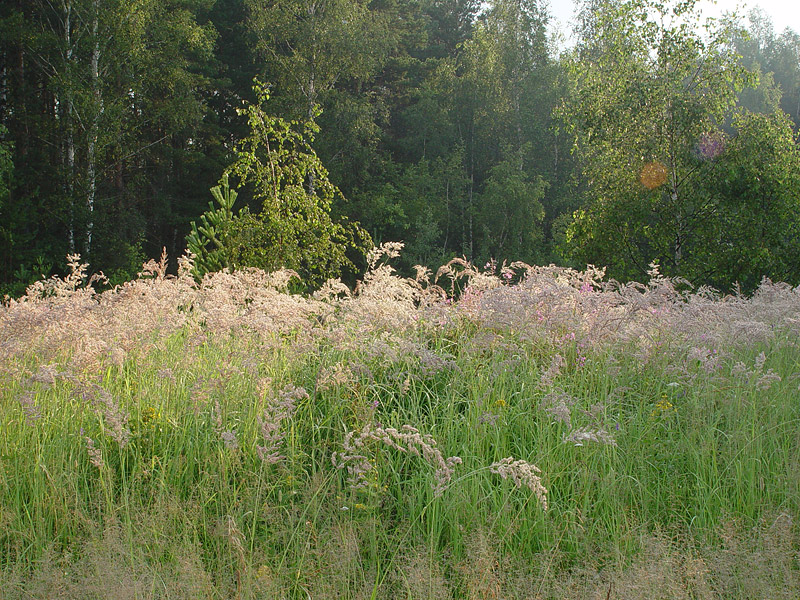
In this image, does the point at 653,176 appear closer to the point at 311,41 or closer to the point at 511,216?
the point at 511,216

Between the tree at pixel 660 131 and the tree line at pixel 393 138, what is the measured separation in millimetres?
43

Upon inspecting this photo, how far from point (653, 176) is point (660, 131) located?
88 centimetres

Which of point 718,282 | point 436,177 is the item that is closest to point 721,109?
point 718,282

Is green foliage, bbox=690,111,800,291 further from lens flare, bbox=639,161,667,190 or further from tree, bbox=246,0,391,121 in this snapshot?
tree, bbox=246,0,391,121

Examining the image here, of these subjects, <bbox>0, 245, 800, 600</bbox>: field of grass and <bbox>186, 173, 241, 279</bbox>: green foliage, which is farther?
<bbox>186, 173, 241, 279</bbox>: green foliage

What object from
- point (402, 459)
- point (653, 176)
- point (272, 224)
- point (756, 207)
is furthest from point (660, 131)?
point (402, 459)

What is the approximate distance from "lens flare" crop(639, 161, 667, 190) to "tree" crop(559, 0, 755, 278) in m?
0.02

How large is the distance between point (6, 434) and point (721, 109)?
1321cm

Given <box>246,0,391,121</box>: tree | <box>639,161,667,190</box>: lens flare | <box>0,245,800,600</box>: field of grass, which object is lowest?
<box>0,245,800,600</box>: field of grass

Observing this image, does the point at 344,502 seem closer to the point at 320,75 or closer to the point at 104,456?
the point at 104,456

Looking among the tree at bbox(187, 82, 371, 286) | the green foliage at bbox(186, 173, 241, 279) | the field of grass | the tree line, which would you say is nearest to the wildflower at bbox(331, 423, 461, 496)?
the field of grass

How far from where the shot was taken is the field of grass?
235cm

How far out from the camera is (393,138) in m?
27.4

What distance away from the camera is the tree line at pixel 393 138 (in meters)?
12.1
